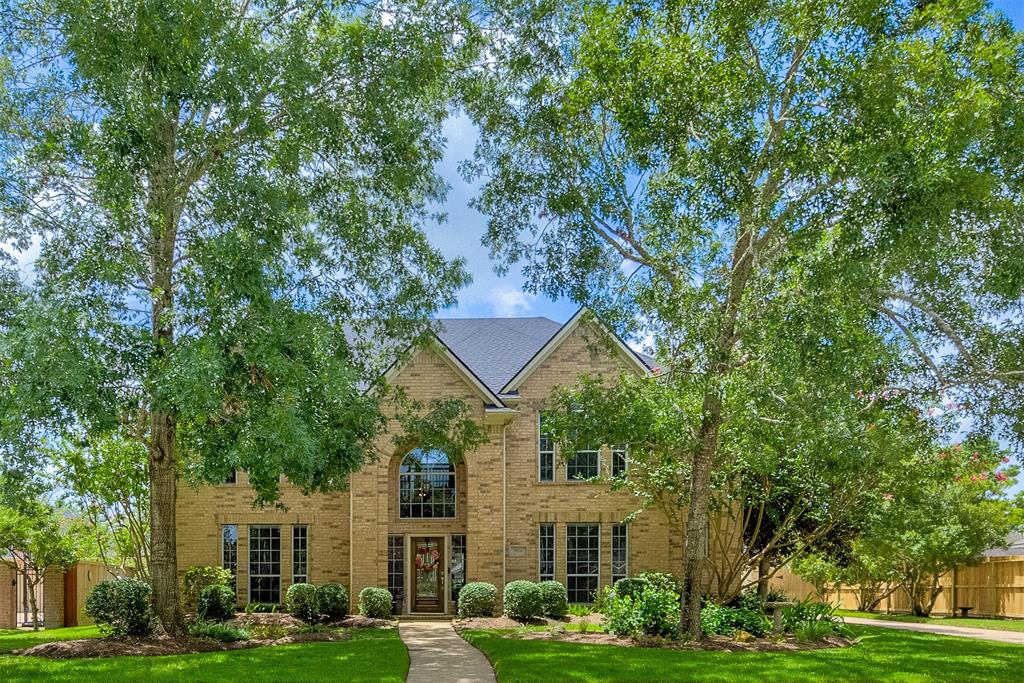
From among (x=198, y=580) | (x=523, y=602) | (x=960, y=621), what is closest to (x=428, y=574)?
(x=523, y=602)

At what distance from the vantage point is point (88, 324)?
14.0m

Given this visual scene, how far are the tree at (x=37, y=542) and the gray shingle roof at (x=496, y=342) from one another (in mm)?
10930

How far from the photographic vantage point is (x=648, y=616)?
1742 centimetres

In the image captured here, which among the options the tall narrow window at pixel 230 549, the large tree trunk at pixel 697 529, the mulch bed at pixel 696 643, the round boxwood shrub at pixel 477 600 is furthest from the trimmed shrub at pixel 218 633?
the large tree trunk at pixel 697 529

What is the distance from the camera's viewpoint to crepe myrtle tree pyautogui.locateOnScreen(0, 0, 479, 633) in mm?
13797

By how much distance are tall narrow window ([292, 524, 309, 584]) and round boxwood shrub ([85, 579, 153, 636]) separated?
25.0 ft

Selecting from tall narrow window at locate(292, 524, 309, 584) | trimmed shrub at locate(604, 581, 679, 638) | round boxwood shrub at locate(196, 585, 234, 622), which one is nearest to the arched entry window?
tall narrow window at locate(292, 524, 309, 584)

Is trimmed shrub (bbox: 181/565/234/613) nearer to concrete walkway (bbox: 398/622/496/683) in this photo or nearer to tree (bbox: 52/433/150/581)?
tree (bbox: 52/433/150/581)

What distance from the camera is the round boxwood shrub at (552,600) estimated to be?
22.0 metres

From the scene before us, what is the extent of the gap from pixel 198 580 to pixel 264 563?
1.98 metres

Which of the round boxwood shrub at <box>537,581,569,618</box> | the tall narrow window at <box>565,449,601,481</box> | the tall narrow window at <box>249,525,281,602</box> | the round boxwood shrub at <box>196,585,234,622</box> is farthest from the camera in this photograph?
the tall narrow window at <box>565,449,601,481</box>

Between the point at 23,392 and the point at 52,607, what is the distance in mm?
14659

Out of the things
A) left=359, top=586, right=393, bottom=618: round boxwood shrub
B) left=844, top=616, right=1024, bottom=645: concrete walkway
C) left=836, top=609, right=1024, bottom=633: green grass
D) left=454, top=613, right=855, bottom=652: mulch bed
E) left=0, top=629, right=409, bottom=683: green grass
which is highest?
left=0, top=629, right=409, bottom=683: green grass

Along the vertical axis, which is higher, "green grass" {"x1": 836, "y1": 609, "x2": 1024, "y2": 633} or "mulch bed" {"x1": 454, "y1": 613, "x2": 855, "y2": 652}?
"mulch bed" {"x1": 454, "y1": 613, "x2": 855, "y2": 652}
